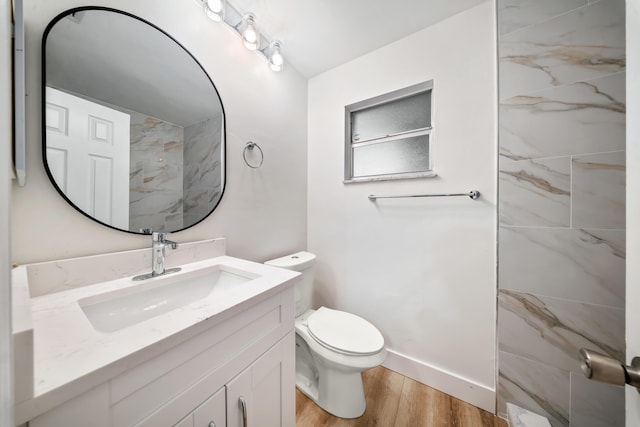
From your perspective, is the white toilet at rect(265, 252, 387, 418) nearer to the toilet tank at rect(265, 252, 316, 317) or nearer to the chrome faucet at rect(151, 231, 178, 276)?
the toilet tank at rect(265, 252, 316, 317)

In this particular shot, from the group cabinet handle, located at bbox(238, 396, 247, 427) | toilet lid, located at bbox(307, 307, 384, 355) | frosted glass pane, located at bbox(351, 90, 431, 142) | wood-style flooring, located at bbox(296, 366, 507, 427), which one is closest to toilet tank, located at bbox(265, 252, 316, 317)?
toilet lid, located at bbox(307, 307, 384, 355)

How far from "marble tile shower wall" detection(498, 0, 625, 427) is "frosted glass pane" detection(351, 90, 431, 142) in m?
0.42

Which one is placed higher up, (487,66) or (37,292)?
(487,66)

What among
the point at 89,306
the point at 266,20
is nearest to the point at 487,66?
A: the point at 266,20

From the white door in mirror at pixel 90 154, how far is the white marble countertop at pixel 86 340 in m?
0.32

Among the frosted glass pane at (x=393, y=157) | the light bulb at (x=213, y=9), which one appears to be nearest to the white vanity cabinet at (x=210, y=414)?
the frosted glass pane at (x=393, y=157)

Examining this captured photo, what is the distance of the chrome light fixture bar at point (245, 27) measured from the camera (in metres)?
1.09

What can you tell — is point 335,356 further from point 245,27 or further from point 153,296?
point 245,27

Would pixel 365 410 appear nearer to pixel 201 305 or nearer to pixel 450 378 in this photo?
pixel 450 378

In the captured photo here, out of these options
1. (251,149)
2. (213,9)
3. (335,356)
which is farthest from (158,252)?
(213,9)

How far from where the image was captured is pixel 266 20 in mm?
1307

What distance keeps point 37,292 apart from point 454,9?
227cm

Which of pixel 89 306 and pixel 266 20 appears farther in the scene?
pixel 266 20

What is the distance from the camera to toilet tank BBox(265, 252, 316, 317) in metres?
1.39
